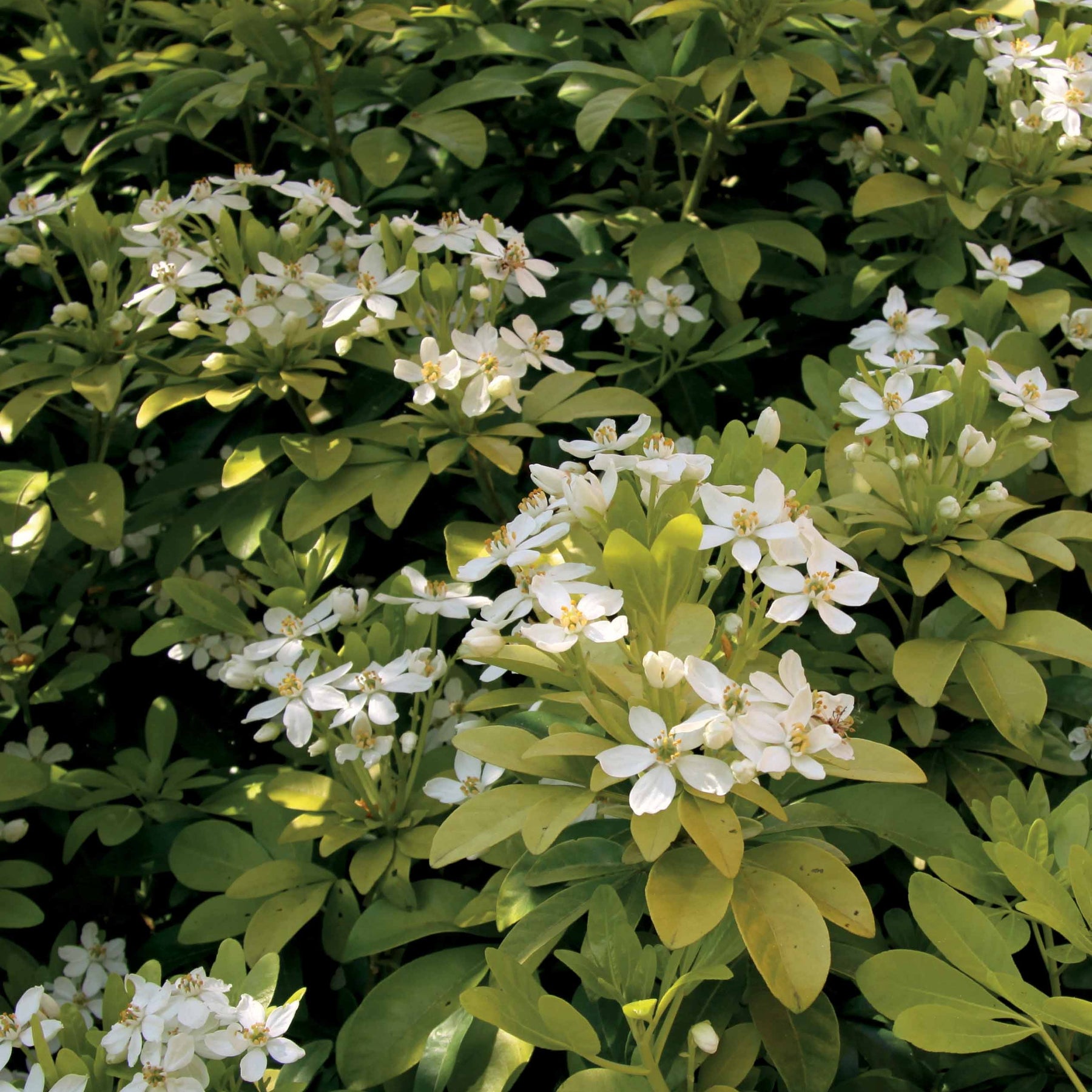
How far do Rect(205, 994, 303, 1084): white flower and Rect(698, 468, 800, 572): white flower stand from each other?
0.74 metres

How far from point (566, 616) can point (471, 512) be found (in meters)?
1.08

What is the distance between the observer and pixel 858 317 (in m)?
2.43

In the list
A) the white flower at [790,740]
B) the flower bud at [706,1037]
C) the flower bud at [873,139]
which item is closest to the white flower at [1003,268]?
the flower bud at [873,139]

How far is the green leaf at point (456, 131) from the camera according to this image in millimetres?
2209

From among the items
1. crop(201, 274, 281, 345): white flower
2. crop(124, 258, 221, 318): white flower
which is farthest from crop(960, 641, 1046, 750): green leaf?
crop(124, 258, 221, 318): white flower

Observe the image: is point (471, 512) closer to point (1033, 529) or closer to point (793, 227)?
point (793, 227)

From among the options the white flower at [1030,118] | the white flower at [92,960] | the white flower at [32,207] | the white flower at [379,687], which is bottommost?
the white flower at [92,960]

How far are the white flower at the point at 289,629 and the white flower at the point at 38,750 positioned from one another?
0.66m

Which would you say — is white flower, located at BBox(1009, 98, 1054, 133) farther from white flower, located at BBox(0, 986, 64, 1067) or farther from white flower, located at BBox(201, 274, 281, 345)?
white flower, located at BBox(0, 986, 64, 1067)

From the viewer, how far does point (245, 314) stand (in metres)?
1.90

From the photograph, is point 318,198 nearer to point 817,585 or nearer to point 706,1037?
point 817,585

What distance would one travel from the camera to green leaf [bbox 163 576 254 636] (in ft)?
5.90

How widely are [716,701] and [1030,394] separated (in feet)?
2.86

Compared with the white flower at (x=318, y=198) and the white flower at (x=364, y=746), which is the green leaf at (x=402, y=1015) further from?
the white flower at (x=318, y=198)
